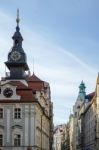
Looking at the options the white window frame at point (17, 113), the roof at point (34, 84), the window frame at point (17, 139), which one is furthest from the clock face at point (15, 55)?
the window frame at point (17, 139)

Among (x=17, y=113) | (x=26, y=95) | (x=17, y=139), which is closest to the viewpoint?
(x=17, y=139)

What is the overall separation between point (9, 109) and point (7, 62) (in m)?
14.6

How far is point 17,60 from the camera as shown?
281 ft

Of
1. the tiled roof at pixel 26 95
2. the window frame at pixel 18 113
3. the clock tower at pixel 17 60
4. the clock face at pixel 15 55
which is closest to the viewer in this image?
the window frame at pixel 18 113

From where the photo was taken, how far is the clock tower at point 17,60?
85.3 metres

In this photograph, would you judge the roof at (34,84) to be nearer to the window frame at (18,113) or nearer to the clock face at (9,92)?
the clock face at (9,92)

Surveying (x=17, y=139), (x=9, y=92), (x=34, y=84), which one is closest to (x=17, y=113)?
(x=9, y=92)

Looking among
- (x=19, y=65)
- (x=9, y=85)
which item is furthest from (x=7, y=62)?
(x=9, y=85)

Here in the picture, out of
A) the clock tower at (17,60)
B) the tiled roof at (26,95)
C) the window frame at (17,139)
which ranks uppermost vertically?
the clock tower at (17,60)

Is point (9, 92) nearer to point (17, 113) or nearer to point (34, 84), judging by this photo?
point (17, 113)

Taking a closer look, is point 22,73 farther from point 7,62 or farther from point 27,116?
point 27,116

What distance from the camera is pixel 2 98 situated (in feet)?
240

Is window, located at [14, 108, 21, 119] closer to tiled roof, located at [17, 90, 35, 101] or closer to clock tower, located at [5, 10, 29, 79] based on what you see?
tiled roof, located at [17, 90, 35, 101]

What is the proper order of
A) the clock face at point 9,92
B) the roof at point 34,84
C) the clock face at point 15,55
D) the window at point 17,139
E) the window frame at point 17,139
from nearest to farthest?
the window frame at point 17,139
the window at point 17,139
the clock face at point 9,92
the clock face at point 15,55
the roof at point 34,84
